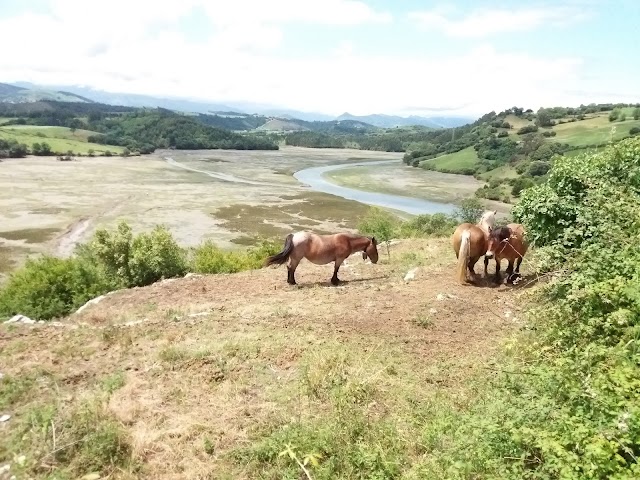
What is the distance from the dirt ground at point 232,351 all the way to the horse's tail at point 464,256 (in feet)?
1.15

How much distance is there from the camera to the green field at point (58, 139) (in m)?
137

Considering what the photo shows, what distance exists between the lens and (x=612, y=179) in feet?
36.2

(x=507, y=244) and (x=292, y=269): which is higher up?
(x=507, y=244)

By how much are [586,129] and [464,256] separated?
130763 millimetres

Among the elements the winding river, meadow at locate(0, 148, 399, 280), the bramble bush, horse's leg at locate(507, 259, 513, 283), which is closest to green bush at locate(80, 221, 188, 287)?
meadow at locate(0, 148, 399, 280)

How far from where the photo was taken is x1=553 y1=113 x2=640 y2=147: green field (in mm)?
106125

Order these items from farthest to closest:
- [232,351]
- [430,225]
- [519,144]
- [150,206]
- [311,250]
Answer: [519,144] < [150,206] < [430,225] < [311,250] < [232,351]

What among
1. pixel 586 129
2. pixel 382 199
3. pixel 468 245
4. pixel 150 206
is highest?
pixel 586 129

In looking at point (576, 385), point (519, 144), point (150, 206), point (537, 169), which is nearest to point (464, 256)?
Answer: point (576, 385)

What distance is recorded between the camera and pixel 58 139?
15150 centimetres

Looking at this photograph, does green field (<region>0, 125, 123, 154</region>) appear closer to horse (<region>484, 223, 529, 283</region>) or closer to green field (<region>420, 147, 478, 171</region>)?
green field (<region>420, 147, 478, 171</region>)

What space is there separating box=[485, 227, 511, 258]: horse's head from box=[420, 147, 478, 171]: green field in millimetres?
118412

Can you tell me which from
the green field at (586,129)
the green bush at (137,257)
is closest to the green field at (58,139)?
the green bush at (137,257)

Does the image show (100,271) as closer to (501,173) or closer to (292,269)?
(292,269)
